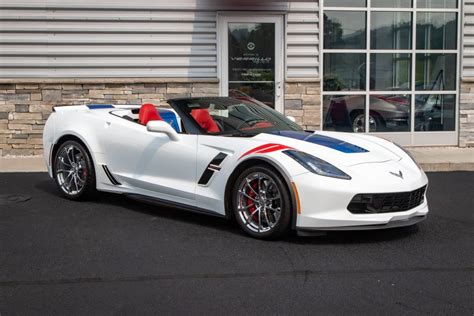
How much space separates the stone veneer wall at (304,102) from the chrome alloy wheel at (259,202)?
255 inches

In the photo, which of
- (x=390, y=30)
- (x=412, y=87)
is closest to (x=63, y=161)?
(x=390, y=30)

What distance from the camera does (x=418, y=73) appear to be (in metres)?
12.4

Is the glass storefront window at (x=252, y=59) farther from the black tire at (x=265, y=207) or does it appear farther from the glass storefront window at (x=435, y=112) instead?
the black tire at (x=265, y=207)

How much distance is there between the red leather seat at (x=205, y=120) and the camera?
20.2 feet

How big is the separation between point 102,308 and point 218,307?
0.71 m

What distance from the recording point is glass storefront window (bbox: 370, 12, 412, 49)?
12.2 metres

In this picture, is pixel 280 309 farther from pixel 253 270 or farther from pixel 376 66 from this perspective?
pixel 376 66

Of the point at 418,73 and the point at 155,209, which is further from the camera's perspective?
the point at 418,73

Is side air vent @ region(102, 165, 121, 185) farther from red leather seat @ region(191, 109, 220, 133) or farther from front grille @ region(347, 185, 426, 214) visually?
front grille @ region(347, 185, 426, 214)

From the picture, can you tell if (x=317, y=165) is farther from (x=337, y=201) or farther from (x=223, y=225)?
(x=223, y=225)

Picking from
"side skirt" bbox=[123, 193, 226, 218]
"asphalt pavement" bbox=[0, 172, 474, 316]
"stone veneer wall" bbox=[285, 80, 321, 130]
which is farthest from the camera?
"stone veneer wall" bbox=[285, 80, 321, 130]

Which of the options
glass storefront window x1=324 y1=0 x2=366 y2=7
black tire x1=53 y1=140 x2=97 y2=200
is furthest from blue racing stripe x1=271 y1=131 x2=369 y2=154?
glass storefront window x1=324 y1=0 x2=366 y2=7

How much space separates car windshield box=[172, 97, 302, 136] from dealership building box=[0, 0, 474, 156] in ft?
14.5

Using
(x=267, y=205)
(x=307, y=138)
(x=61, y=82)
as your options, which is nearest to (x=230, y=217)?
(x=267, y=205)
